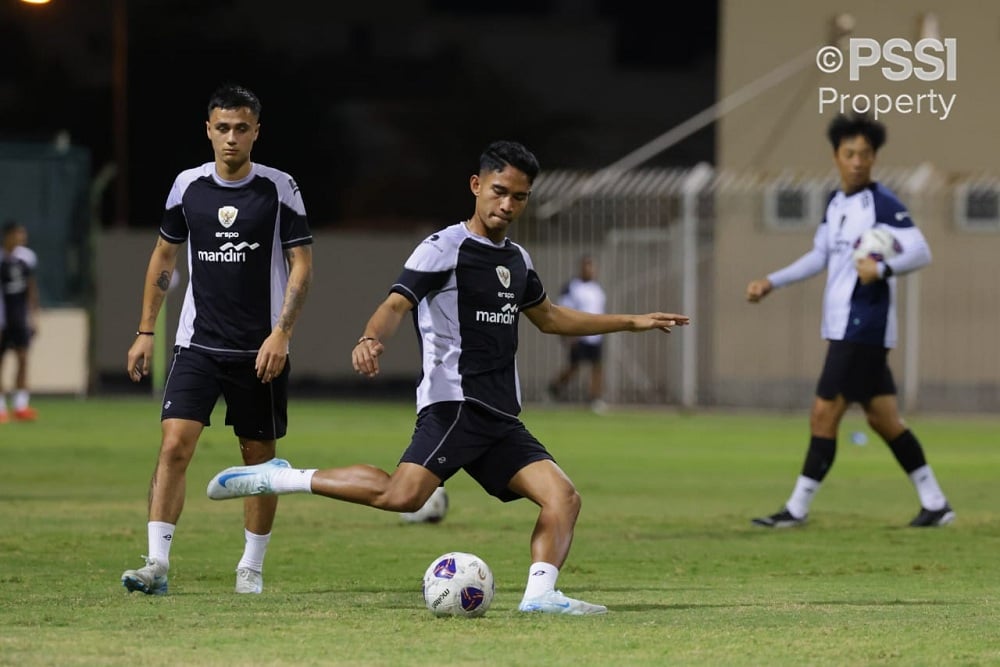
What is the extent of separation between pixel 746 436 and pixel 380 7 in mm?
27492

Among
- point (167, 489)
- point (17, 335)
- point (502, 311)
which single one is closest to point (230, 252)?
point (167, 489)

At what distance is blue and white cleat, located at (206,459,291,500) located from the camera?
26.5 feet

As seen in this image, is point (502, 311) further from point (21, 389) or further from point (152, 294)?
point (21, 389)

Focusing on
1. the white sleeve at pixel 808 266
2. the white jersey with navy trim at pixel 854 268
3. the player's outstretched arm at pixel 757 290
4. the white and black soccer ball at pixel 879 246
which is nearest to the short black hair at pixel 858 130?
the white jersey with navy trim at pixel 854 268

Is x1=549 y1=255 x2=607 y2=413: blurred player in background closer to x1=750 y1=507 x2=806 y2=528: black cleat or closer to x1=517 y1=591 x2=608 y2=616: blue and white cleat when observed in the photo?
x1=750 y1=507 x2=806 y2=528: black cleat

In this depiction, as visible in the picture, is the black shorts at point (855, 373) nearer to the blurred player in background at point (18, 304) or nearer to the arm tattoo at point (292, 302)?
the arm tattoo at point (292, 302)

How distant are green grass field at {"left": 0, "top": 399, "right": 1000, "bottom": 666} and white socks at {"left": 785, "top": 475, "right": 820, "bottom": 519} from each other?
17 cm

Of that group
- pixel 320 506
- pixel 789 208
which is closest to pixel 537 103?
pixel 789 208

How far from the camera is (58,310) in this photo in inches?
1135

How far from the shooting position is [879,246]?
12414 millimetres

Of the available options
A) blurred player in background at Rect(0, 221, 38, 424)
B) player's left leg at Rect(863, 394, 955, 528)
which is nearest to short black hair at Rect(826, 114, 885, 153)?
player's left leg at Rect(863, 394, 955, 528)

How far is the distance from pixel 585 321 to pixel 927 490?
197 inches

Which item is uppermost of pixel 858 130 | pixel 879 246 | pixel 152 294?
pixel 858 130

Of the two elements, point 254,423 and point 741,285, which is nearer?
point 254,423
